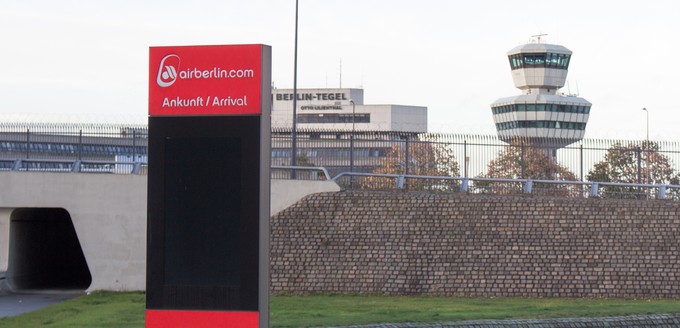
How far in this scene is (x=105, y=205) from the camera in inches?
1251

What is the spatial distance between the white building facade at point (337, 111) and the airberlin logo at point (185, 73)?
13367 centimetres

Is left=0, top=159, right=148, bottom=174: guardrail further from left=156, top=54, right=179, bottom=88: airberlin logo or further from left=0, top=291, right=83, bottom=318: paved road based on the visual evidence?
left=156, top=54, right=179, bottom=88: airberlin logo

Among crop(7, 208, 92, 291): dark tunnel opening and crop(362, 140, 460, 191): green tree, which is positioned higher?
crop(362, 140, 460, 191): green tree

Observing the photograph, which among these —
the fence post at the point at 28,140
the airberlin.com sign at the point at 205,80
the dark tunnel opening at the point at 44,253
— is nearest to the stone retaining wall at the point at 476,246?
the dark tunnel opening at the point at 44,253

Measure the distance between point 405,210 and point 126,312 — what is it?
8.78 metres

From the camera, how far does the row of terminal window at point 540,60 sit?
113 metres

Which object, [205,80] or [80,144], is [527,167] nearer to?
[80,144]

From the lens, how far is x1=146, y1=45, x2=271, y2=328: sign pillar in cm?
1327

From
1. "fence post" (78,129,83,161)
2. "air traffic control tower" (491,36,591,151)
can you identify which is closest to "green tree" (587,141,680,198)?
"fence post" (78,129,83,161)

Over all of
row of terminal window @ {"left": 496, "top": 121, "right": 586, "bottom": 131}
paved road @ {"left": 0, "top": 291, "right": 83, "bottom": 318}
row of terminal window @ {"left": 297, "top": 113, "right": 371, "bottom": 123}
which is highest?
row of terminal window @ {"left": 297, "top": 113, "right": 371, "bottom": 123}

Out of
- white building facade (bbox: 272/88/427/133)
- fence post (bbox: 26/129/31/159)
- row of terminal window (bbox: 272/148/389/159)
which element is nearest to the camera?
fence post (bbox: 26/129/31/159)

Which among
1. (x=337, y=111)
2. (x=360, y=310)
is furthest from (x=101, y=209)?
(x=337, y=111)

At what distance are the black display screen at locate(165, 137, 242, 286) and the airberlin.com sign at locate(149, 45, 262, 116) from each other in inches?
15.1

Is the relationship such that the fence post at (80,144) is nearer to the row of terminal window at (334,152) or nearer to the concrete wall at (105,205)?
the concrete wall at (105,205)
